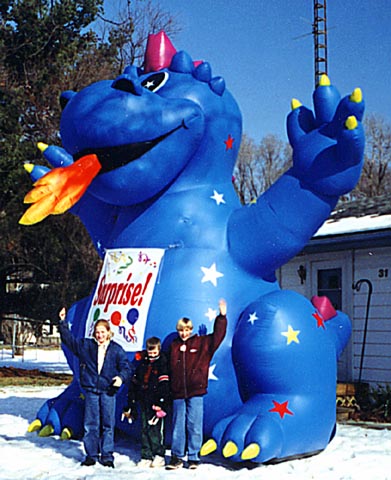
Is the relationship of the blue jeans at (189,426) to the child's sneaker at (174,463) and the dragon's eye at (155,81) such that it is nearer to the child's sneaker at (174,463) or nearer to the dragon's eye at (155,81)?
the child's sneaker at (174,463)

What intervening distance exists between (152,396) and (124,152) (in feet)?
6.51

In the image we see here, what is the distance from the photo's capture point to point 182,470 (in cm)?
570

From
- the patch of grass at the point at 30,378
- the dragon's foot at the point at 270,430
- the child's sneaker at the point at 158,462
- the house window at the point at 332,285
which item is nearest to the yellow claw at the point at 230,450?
the dragon's foot at the point at 270,430

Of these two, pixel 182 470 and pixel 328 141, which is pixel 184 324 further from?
pixel 328 141

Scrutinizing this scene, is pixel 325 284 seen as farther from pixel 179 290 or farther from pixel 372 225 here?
pixel 179 290

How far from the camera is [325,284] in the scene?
37.3ft

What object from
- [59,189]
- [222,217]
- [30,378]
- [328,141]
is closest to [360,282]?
[222,217]

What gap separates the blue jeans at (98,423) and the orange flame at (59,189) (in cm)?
144

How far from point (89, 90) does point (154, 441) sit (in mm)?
2955

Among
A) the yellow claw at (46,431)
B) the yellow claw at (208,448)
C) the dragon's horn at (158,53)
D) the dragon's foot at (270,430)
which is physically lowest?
the yellow claw at (46,431)

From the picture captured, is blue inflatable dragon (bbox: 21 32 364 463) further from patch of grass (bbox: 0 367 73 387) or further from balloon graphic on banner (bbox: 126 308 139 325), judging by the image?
patch of grass (bbox: 0 367 73 387)

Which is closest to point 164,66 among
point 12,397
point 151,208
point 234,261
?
point 151,208

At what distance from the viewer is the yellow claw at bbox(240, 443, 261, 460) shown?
5461mm

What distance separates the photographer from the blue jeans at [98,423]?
5910 millimetres
